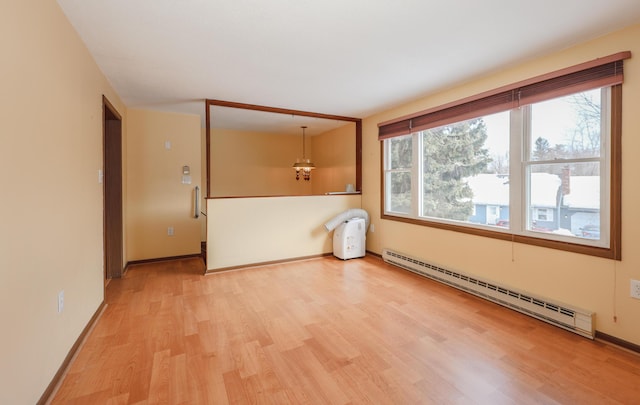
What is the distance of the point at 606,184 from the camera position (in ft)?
7.42

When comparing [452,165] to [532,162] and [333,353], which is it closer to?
[532,162]

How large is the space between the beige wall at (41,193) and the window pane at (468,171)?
371 cm

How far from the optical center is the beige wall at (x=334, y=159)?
18.1 feet

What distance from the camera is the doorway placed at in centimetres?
379

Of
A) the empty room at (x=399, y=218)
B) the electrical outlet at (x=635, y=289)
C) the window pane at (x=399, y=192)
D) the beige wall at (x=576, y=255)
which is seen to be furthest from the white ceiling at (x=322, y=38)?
the electrical outlet at (x=635, y=289)

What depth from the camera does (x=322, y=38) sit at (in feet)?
7.63

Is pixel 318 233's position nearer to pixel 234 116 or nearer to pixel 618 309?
pixel 234 116

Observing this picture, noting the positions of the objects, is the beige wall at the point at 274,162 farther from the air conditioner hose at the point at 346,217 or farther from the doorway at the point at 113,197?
the doorway at the point at 113,197

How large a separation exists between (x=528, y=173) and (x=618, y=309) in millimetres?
1257

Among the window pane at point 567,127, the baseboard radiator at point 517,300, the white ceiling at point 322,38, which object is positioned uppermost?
the white ceiling at point 322,38

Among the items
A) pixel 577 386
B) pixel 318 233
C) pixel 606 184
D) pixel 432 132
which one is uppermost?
pixel 432 132

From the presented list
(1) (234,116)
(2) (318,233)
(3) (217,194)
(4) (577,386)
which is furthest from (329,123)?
(4) (577,386)

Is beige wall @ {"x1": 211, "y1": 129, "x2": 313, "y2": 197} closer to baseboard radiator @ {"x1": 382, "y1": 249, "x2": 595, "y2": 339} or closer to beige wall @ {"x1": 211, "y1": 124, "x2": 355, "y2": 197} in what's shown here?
beige wall @ {"x1": 211, "y1": 124, "x2": 355, "y2": 197}

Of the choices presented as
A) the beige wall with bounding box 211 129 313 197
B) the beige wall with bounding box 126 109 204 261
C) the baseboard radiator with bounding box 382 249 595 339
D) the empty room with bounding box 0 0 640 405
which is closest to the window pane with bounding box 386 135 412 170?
the empty room with bounding box 0 0 640 405
